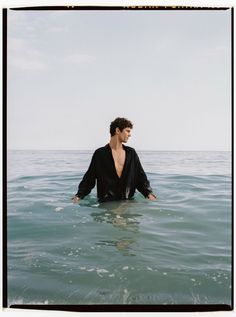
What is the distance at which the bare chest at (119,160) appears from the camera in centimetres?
478

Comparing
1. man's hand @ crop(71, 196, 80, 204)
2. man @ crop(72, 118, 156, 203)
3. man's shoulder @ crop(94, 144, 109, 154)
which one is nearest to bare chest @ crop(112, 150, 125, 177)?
man @ crop(72, 118, 156, 203)

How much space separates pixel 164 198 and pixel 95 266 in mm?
1511

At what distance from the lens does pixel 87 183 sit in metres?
4.70

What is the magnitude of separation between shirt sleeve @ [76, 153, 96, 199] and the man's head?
435 mm

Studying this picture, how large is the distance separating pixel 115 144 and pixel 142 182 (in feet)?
1.77

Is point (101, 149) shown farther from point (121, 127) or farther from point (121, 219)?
point (121, 219)

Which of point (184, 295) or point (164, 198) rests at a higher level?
point (164, 198)

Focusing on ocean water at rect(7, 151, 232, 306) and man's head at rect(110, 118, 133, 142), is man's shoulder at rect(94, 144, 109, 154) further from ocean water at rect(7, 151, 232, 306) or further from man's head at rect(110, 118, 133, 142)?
man's head at rect(110, 118, 133, 142)

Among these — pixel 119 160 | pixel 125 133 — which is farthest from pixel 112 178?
pixel 125 133

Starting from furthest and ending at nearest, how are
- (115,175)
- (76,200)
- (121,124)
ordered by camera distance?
(115,175) < (76,200) < (121,124)

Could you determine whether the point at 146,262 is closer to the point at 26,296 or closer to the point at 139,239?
the point at 139,239

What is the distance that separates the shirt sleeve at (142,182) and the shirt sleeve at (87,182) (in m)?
0.51
